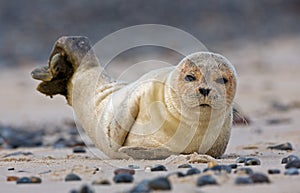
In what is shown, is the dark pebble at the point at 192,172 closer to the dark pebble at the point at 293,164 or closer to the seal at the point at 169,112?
the dark pebble at the point at 293,164

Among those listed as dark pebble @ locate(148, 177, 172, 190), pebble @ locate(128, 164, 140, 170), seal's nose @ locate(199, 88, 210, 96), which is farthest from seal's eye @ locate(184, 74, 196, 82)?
dark pebble @ locate(148, 177, 172, 190)

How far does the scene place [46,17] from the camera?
22672 mm

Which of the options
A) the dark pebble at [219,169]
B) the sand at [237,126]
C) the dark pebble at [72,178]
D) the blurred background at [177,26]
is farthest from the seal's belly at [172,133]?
the blurred background at [177,26]

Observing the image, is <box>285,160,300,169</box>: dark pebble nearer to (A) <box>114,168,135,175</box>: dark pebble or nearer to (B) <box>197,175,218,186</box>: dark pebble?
(B) <box>197,175,218,186</box>: dark pebble

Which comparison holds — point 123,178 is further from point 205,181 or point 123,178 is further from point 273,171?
point 273,171

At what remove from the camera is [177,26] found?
22203 millimetres

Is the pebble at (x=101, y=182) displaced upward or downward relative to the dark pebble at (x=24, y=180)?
downward

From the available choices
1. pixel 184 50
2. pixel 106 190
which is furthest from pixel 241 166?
pixel 184 50

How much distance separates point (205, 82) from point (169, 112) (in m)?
0.33

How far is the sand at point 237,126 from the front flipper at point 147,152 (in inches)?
3.4

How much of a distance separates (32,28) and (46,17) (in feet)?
3.93

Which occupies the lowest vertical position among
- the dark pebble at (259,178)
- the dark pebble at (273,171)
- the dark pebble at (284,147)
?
the dark pebble at (259,178)

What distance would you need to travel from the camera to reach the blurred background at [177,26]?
15.4m

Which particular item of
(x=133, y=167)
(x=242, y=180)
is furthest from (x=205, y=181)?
(x=133, y=167)
